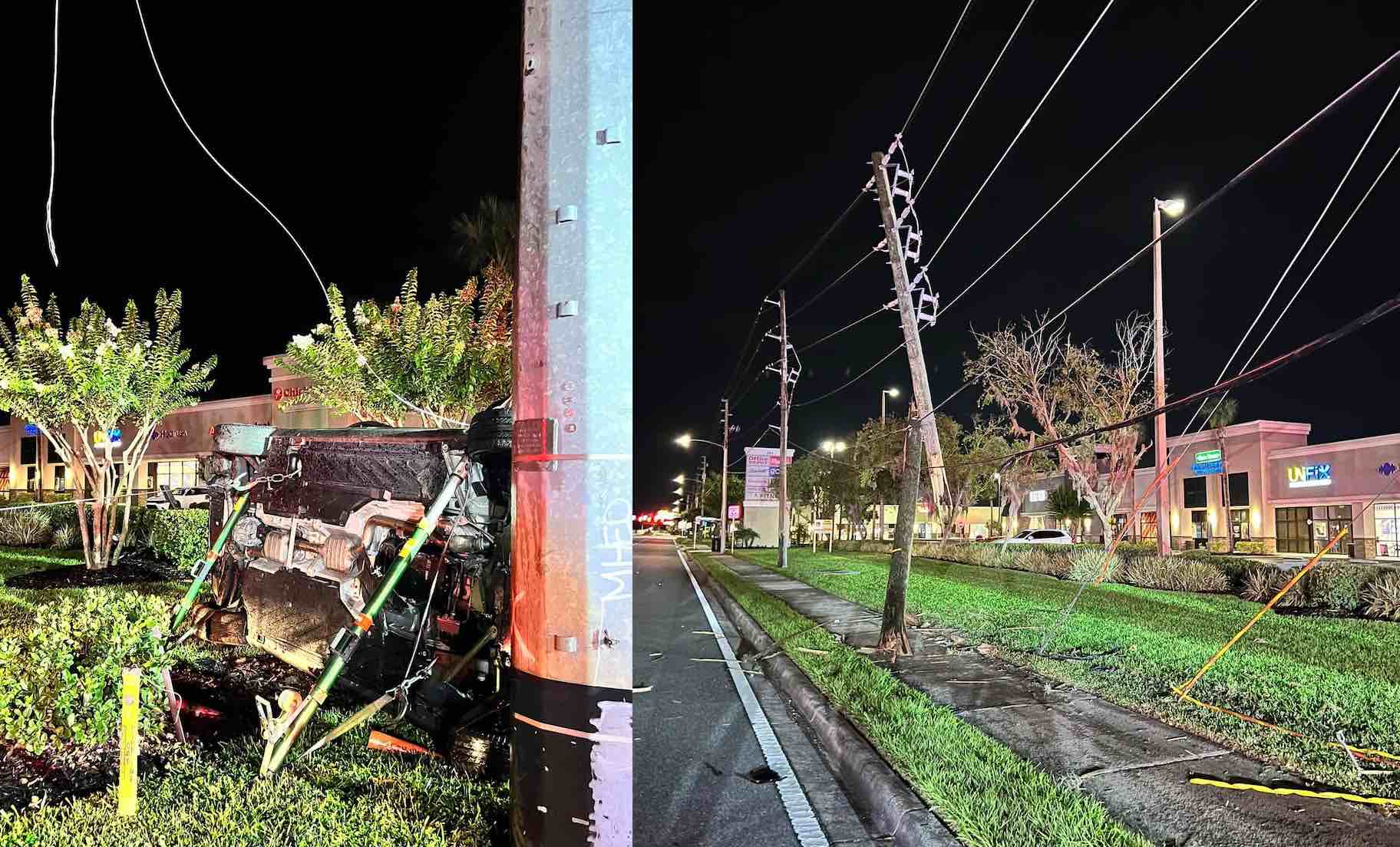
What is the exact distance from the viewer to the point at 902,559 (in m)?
9.96

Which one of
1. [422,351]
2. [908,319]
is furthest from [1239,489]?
[422,351]

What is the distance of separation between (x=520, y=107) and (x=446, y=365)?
16619mm

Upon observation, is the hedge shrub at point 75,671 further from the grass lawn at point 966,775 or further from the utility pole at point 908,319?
the utility pole at point 908,319

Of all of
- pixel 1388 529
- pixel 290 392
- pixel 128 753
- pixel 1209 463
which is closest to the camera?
pixel 128 753

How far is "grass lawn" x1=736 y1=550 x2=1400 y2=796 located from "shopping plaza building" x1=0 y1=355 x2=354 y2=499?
69.6 feet

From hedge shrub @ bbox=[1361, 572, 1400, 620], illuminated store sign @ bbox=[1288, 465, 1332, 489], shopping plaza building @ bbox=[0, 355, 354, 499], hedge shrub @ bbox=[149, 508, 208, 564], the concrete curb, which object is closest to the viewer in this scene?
the concrete curb

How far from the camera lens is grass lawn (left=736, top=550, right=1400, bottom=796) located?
18.4 ft

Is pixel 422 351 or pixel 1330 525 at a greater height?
pixel 422 351

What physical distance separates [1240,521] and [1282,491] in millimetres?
3226

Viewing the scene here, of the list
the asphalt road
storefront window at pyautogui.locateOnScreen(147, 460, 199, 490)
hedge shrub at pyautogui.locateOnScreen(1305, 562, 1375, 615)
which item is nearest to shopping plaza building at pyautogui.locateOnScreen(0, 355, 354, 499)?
storefront window at pyautogui.locateOnScreen(147, 460, 199, 490)

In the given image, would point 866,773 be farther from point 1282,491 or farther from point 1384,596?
point 1282,491

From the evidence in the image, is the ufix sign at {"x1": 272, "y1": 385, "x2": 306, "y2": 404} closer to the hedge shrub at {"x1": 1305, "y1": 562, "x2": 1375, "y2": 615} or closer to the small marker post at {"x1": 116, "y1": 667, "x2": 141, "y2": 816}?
the small marker post at {"x1": 116, "y1": 667, "x2": 141, "y2": 816}

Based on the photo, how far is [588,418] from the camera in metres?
2.86

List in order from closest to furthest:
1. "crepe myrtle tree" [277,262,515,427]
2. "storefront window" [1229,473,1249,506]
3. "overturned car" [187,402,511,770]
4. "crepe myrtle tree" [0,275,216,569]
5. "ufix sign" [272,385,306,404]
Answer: "overturned car" [187,402,511,770] < "crepe myrtle tree" [0,275,216,569] < "crepe myrtle tree" [277,262,515,427] < "ufix sign" [272,385,306,404] < "storefront window" [1229,473,1249,506]
